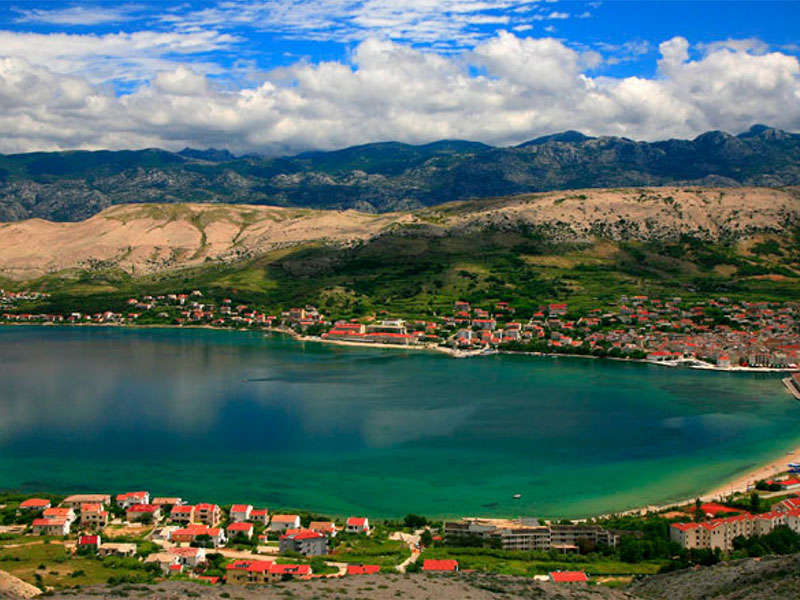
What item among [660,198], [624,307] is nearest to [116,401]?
[624,307]

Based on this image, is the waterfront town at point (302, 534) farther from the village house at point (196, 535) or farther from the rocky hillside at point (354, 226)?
the rocky hillside at point (354, 226)

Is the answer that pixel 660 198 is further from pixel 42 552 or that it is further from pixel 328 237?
pixel 42 552

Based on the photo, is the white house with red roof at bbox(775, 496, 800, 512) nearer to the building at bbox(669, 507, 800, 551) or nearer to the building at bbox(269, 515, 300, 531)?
the building at bbox(669, 507, 800, 551)

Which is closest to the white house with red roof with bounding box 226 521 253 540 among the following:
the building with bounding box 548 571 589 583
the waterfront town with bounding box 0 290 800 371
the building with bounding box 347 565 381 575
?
the building with bounding box 347 565 381 575

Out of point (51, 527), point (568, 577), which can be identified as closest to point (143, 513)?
point (51, 527)

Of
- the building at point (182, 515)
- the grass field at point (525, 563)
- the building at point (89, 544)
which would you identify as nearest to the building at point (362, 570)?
the grass field at point (525, 563)

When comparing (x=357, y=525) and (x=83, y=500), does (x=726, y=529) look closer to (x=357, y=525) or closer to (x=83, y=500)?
(x=357, y=525)
